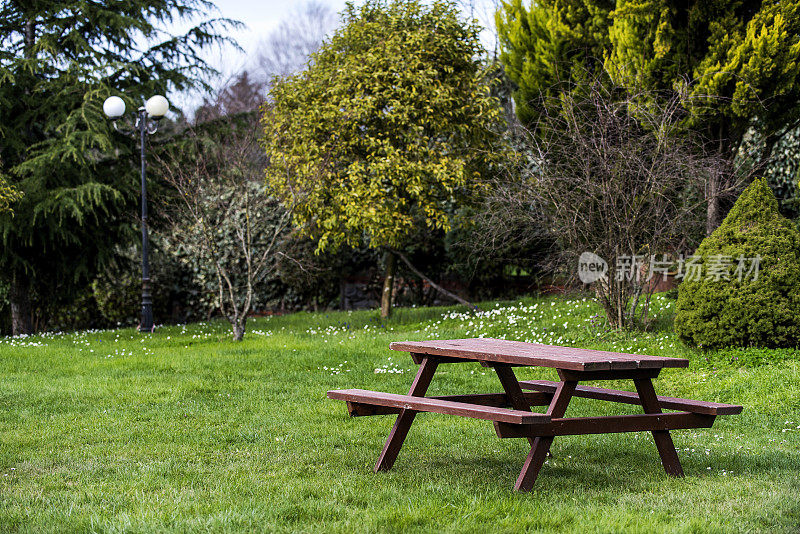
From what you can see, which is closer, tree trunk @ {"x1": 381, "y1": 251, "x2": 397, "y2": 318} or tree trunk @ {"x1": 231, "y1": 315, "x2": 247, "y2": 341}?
tree trunk @ {"x1": 231, "y1": 315, "x2": 247, "y2": 341}

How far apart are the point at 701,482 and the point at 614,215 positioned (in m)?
5.52

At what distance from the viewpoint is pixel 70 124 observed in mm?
13211

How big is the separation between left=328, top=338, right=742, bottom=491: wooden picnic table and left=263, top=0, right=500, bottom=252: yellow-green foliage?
738 cm

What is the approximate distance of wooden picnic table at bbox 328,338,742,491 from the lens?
3.88 meters

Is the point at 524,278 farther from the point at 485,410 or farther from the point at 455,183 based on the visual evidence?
the point at 485,410

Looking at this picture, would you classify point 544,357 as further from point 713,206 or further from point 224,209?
point 224,209

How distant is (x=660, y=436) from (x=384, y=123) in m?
9.19

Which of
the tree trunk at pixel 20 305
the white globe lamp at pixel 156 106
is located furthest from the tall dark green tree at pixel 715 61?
the tree trunk at pixel 20 305

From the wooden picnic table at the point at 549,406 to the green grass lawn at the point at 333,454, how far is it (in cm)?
22

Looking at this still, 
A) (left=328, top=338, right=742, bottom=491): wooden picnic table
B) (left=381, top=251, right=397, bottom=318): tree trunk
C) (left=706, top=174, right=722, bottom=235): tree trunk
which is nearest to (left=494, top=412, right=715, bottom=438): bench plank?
(left=328, top=338, right=742, bottom=491): wooden picnic table

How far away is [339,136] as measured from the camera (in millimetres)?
12805

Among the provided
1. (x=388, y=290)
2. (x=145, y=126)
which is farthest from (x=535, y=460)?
(x=145, y=126)

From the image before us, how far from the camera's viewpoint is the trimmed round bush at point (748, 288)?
7.82m

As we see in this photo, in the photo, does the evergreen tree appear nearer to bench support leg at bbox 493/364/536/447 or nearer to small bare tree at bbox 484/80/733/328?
small bare tree at bbox 484/80/733/328
